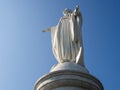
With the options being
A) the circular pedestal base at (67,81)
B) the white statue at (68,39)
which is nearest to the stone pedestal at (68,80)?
the circular pedestal base at (67,81)

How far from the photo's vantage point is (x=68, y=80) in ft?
34.1

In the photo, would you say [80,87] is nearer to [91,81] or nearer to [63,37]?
[91,81]

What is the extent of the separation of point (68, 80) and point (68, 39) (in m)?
2.65

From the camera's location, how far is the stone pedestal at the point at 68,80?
10398 mm

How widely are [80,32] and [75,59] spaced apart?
4.50 feet

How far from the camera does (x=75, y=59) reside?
12039 millimetres

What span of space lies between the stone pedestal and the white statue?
1.29 metres

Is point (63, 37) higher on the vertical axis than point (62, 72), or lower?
higher

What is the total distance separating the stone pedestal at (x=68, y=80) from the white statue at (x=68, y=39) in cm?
129

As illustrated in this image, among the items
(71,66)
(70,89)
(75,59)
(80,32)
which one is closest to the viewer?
(70,89)

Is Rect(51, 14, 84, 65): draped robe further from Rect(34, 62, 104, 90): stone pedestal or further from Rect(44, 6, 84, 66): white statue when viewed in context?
Rect(34, 62, 104, 90): stone pedestal

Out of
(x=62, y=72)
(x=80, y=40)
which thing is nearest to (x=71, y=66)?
(x=62, y=72)

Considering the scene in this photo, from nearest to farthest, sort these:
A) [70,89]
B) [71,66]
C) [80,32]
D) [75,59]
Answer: [70,89] → [71,66] → [75,59] → [80,32]

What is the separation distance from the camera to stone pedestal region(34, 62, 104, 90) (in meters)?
10.4
